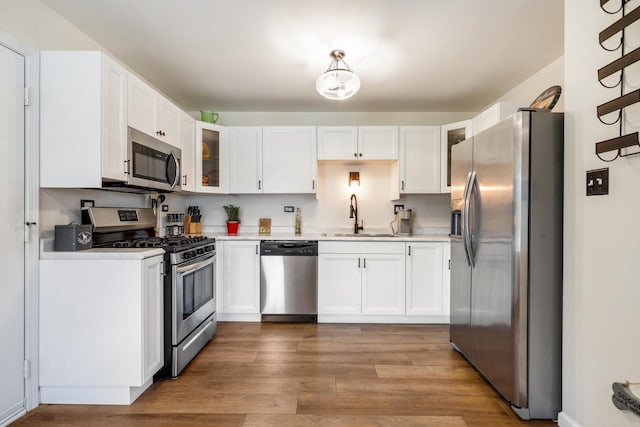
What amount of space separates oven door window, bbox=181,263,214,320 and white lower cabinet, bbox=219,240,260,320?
365 millimetres

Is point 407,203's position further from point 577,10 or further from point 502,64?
point 577,10

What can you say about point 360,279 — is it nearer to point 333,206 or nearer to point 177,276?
point 333,206

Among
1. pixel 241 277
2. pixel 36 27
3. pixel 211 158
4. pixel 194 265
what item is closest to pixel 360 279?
pixel 241 277

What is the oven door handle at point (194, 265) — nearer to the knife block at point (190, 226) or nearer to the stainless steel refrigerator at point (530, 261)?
the knife block at point (190, 226)

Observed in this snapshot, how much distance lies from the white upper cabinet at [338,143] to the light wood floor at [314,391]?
2021 millimetres

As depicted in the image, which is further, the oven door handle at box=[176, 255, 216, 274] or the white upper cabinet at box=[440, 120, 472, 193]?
the white upper cabinet at box=[440, 120, 472, 193]

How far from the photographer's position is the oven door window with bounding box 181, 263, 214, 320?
8.02 ft

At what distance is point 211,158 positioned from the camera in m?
3.68

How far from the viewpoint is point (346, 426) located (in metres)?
1.75

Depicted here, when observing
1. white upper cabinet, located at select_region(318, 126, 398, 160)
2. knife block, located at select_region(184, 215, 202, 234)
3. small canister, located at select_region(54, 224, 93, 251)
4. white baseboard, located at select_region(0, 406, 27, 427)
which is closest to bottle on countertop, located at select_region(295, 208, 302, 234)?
white upper cabinet, located at select_region(318, 126, 398, 160)

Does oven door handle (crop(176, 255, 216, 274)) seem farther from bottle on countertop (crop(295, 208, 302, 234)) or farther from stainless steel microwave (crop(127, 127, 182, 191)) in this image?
bottle on countertop (crop(295, 208, 302, 234))

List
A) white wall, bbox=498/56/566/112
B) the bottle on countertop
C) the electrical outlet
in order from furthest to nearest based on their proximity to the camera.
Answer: the bottle on countertop → white wall, bbox=498/56/566/112 → the electrical outlet

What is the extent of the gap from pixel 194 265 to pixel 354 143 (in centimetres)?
223

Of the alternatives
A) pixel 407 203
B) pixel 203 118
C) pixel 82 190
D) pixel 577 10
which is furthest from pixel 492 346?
pixel 203 118
